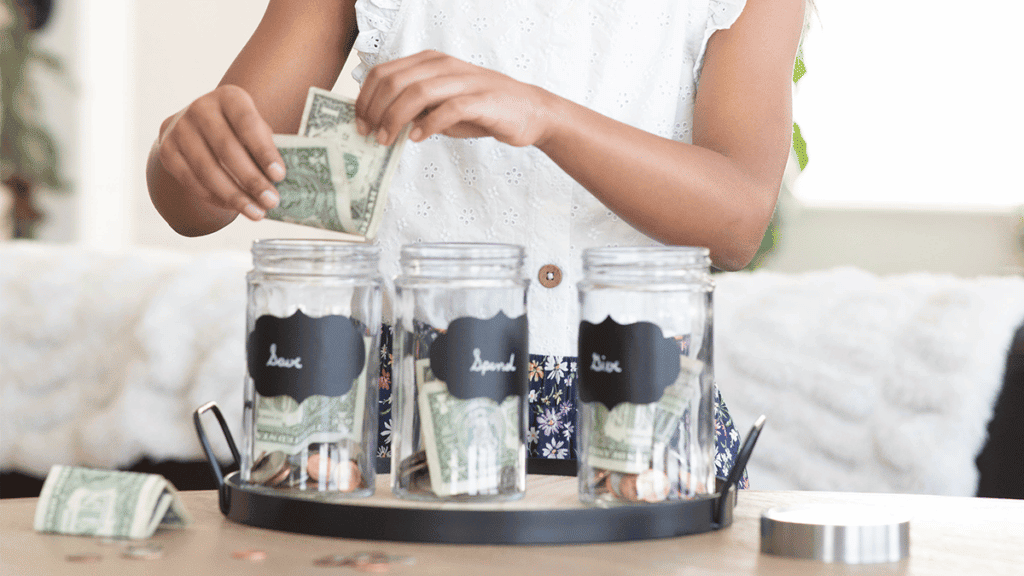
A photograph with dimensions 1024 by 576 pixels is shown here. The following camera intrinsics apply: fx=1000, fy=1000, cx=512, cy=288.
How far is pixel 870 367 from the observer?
1.59 m

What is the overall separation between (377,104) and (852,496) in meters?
0.48

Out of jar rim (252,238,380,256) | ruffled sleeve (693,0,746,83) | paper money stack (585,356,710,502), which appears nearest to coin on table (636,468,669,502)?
paper money stack (585,356,710,502)

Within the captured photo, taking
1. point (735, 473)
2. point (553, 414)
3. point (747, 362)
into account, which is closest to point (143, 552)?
point (735, 473)

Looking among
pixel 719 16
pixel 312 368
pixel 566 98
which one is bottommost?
pixel 312 368

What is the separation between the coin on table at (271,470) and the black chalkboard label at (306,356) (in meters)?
0.05

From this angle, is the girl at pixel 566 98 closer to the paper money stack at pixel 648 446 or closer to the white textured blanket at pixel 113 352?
the paper money stack at pixel 648 446

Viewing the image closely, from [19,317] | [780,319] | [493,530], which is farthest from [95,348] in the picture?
[493,530]

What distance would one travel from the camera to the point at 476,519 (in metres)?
0.58

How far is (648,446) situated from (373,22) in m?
0.61

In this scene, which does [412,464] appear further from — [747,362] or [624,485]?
[747,362]

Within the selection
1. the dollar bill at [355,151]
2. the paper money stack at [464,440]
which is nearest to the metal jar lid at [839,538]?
the paper money stack at [464,440]

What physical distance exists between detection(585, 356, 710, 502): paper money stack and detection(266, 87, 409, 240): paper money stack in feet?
0.87

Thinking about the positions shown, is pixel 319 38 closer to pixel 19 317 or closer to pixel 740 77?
pixel 740 77

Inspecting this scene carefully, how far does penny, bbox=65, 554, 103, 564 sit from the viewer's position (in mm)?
539
